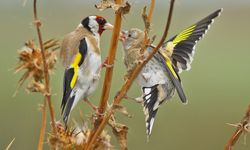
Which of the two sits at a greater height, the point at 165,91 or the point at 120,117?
the point at 165,91

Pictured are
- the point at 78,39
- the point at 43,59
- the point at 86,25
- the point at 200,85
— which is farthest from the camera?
the point at 200,85

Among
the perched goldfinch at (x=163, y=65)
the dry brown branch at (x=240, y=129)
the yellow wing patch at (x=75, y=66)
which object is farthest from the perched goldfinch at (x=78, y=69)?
the dry brown branch at (x=240, y=129)

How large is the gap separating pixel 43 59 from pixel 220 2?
1947 centimetres

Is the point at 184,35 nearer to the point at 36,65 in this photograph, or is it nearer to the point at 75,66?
the point at 75,66

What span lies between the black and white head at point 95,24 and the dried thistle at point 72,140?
130 cm

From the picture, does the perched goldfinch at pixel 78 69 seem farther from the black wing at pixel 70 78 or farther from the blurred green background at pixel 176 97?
the blurred green background at pixel 176 97

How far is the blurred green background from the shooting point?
10.9 meters

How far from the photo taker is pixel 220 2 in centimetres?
2144

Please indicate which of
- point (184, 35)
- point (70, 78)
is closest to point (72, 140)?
point (70, 78)

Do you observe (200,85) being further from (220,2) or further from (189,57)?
(189,57)

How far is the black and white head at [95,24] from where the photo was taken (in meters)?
3.74

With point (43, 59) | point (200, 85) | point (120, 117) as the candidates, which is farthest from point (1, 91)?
point (43, 59)

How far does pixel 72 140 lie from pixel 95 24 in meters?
1.49

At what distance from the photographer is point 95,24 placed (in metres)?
3.80
